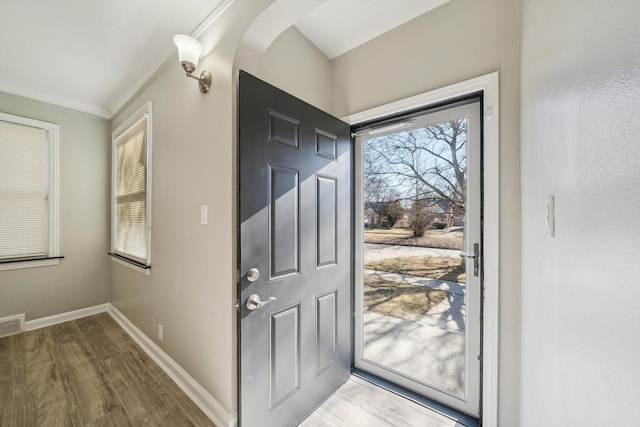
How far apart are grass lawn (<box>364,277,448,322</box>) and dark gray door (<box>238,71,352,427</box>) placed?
0.24 metres

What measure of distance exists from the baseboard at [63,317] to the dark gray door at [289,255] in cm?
310

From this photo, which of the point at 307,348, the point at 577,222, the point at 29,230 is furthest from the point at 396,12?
the point at 29,230

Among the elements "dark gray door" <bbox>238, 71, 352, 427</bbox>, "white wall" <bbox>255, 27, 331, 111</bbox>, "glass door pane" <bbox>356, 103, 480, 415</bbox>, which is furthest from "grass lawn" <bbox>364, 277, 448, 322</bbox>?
"white wall" <bbox>255, 27, 331, 111</bbox>

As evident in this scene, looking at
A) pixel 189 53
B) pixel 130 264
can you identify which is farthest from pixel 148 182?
pixel 189 53

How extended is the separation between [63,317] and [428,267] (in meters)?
4.07

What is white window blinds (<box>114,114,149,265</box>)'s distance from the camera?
2447mm

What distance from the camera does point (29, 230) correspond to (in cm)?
276

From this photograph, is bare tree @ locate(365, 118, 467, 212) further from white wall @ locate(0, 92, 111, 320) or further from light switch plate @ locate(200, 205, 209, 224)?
white wall @ locate(0, 92, 111, 320)

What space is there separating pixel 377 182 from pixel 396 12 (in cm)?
114

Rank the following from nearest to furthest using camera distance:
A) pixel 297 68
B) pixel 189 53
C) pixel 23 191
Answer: pixel 189 53
pixel 297 68
pixel 23 191

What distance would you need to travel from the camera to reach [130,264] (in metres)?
2.59

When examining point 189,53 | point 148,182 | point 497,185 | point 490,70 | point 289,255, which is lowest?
point 289,255

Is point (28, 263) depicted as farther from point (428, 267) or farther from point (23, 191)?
point (428, 267)

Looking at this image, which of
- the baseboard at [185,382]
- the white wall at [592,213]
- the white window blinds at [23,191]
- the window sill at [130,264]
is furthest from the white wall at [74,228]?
the white wall at [592,213]
